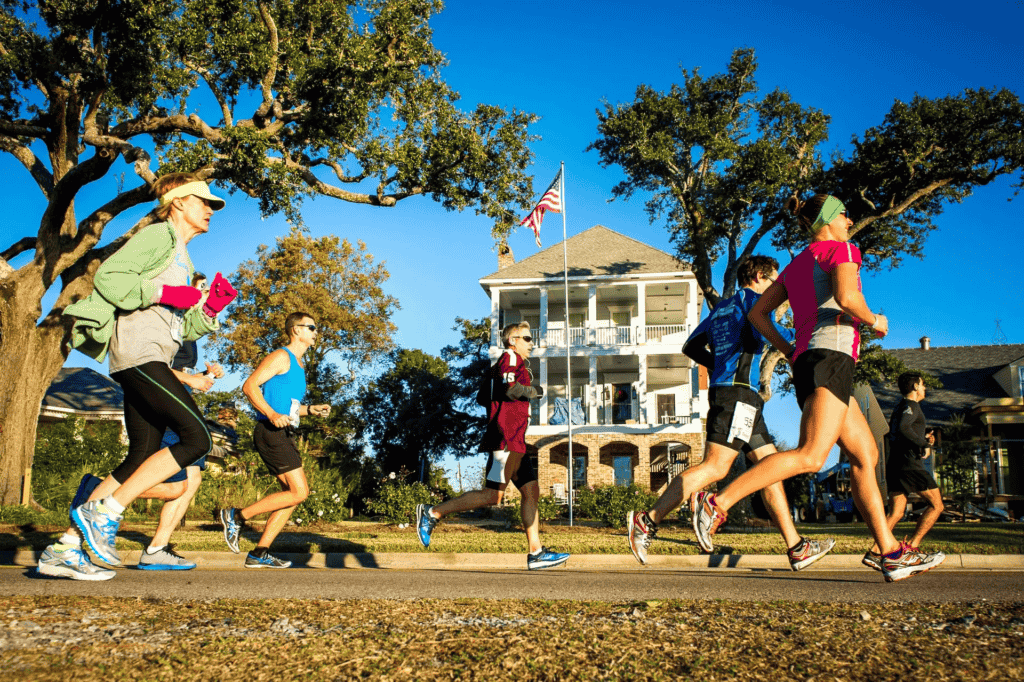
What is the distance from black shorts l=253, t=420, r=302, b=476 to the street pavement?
87 centimetres

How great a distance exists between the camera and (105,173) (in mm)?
15383

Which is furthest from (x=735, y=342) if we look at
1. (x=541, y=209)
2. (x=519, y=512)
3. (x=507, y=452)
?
(x=541, y=209)

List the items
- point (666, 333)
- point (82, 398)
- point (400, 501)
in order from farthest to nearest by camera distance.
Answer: point (666, 333) → point (82, 398) → point (400, 501)

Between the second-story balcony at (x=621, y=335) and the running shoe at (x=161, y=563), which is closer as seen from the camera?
the running shoe at (x=161, y=563)

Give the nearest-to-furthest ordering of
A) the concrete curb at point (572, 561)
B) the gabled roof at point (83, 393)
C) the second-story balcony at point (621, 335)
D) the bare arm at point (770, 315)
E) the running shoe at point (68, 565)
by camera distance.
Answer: the running shoe at point (68, 565)
the bare arm at point (770, 315)
the concrete curb at point (572, 561)
the gabled roof at point (83, 393)
the second-story balcony at point (621, 335)

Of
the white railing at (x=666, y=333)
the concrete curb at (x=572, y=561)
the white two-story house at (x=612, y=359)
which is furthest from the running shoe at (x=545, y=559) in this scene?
the white railing at (x=666, y=333)

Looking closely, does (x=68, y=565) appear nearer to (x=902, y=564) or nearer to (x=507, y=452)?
(x=507, y=452)

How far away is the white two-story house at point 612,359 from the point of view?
32.0 m

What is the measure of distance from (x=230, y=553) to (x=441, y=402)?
29.1 meters

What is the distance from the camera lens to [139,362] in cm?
396

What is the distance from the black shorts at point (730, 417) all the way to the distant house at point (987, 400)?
74.6 feet

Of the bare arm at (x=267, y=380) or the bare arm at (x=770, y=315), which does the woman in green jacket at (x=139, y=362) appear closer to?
the bare arm at (x=267, y=380)

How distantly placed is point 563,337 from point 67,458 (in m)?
21.1

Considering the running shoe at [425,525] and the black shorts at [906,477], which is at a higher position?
the black shorts at [906,477]
